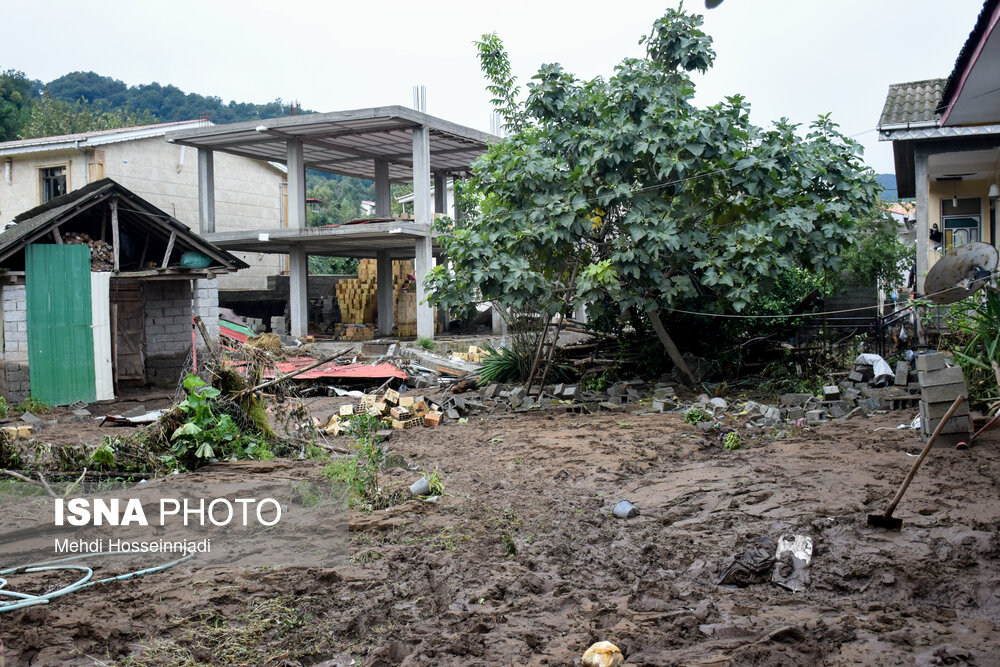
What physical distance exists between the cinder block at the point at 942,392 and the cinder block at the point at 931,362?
19 centimetres

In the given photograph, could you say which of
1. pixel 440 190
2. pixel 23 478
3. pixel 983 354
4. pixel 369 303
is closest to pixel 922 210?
pixel 983 354

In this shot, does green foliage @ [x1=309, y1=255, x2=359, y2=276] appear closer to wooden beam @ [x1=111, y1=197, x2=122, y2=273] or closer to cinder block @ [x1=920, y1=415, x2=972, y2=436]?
wooden beam @ [x1=111, y1=197, x2=122, y2=273]

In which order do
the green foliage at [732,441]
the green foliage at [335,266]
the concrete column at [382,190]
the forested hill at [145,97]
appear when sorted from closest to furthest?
the green foliage at [732,441]
the concrete column at [382,190]
the green foliage at [335,266]
the forested hill at [145,97]

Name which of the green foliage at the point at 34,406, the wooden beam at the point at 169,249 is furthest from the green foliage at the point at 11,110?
the green foliage at the point at 34,406

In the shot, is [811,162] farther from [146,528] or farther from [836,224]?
[146,528]

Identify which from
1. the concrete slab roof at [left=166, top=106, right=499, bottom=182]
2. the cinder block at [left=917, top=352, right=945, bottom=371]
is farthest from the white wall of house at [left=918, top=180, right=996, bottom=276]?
the concrete slab roof at [left=166, top=106, right=499, bottom=182]

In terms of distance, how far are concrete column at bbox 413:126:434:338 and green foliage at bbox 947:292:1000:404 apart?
43.0 feet

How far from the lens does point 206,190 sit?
902 inches

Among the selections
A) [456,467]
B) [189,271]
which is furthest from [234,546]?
[189,271]

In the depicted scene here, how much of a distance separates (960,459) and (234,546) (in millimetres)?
6446

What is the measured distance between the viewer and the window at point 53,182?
23.1m

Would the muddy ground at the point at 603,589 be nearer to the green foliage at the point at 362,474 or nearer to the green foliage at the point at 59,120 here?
the green foliage at the point at 362,474

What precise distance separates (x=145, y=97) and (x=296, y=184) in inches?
1827

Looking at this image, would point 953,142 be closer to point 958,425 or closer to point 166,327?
point 958,425
